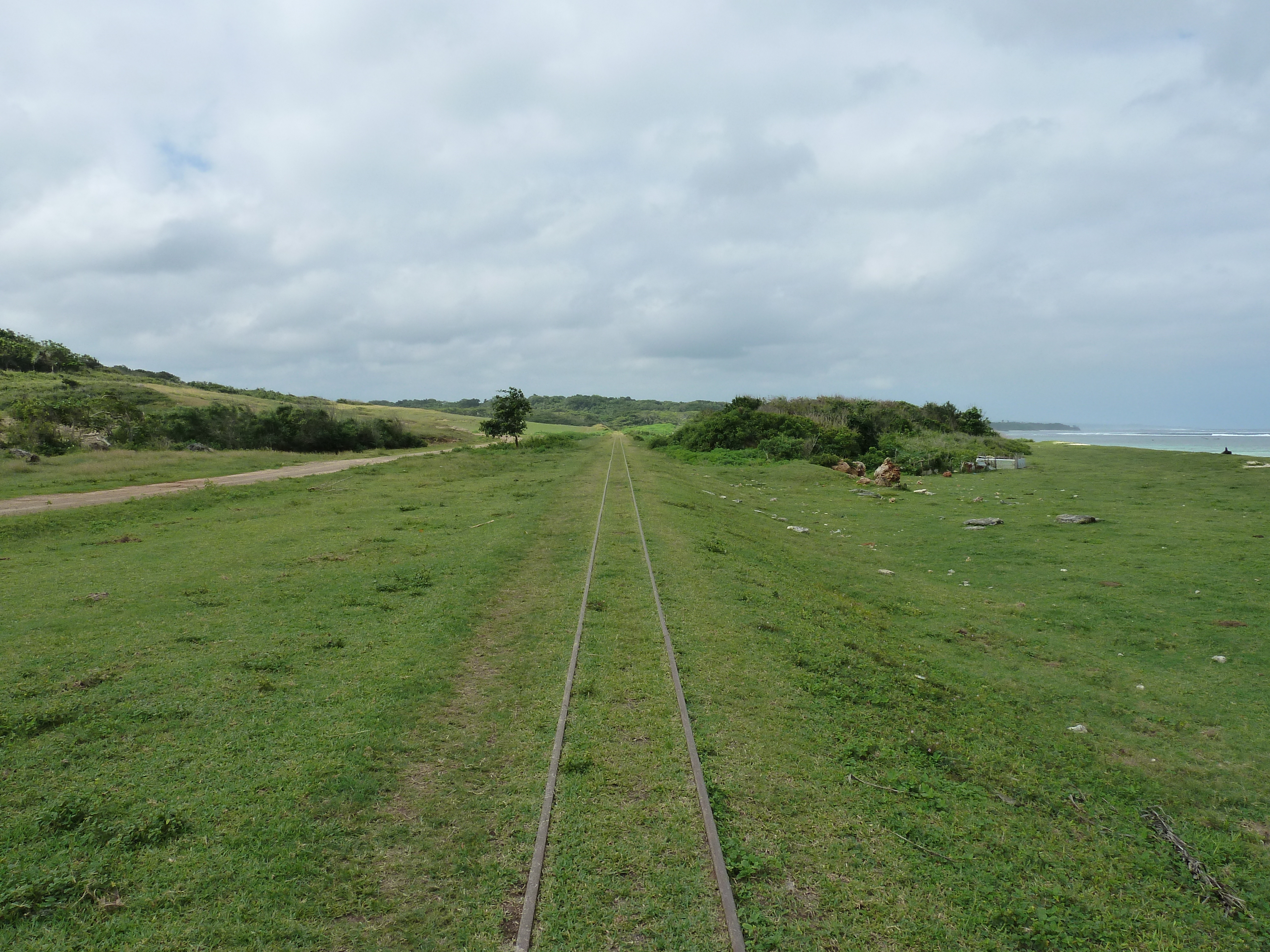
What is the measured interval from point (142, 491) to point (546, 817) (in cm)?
2829

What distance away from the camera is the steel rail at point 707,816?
3902mm

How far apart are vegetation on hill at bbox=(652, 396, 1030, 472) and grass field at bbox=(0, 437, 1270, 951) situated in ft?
81.4

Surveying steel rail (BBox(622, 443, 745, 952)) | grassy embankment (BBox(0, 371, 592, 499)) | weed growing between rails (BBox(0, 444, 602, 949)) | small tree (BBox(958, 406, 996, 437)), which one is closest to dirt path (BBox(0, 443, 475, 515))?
grassy embankment (BBox(0, 371, 592, 499))

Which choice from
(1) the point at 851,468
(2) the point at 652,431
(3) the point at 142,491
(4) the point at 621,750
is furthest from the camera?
(2) the point at 652,431

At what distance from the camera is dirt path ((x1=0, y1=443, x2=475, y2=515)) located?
2009cm

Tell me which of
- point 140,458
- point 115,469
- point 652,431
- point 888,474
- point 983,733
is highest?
point 652,431

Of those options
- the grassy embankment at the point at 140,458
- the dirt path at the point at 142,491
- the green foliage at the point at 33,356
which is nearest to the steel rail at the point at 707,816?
the dirt path at the point at 142,491

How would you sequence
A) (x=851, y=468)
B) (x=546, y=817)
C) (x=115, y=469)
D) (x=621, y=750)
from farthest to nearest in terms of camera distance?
(x=851, y=468)
(x=115, y=469)
(x=621, y=750)
(x=546, y=817)

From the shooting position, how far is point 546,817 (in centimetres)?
495

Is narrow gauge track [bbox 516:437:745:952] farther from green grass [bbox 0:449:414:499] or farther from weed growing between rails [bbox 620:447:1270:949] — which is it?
green grass [bbox 0:449:414:499]

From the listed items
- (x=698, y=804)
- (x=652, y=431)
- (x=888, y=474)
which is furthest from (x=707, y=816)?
(x=652, y=431)

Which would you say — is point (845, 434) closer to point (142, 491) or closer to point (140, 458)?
point (142, 491)

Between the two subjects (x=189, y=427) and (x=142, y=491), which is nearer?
(x=142, y=491)

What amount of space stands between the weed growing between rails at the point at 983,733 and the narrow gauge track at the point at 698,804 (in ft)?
0.42
